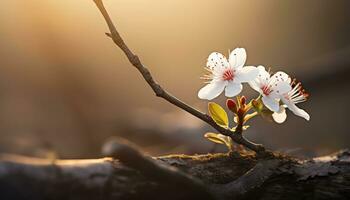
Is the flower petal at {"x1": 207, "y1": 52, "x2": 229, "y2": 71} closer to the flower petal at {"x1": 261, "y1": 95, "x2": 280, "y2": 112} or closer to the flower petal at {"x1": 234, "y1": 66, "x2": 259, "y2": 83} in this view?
the flower petal at {"x1": 234, "y1": 66, "x2": 259, "y2": 83}

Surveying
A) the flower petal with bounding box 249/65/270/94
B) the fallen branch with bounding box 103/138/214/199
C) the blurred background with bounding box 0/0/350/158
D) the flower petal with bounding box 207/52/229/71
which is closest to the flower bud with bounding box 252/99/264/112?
the flower petal with bounding box 249/65/270/94

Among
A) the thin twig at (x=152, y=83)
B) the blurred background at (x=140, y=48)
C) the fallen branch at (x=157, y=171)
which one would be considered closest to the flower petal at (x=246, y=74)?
the thin twig at (x=152, y=83)

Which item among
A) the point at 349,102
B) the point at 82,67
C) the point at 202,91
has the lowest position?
the point at 202,91

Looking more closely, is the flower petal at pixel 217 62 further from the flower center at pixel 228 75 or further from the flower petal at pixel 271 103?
the flower petal at pixel 271 103

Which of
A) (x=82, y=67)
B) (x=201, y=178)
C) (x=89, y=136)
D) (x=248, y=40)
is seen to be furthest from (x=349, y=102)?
(x=201, y=178)

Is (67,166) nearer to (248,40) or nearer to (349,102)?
(349,102)
